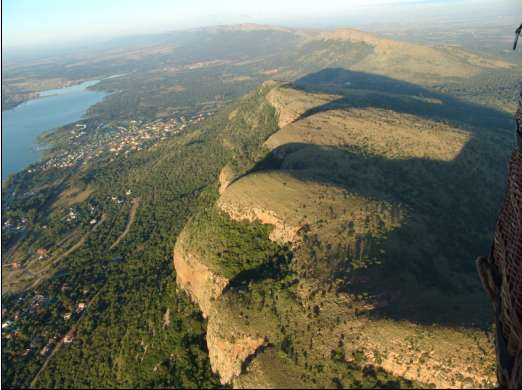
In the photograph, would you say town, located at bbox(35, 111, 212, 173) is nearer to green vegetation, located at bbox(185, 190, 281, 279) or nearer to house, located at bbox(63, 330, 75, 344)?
house, located at bbox(63, 330, 75, 344)

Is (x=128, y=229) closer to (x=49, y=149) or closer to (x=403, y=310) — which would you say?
(x=403, y=310)

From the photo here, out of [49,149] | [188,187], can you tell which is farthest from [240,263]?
[49,149]

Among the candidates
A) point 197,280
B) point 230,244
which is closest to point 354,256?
point 230,244

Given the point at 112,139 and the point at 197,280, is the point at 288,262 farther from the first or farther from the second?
the point at 112,139

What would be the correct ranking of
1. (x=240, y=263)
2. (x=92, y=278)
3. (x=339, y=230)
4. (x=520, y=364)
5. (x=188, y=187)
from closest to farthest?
1. (x=520, y=364)
2. (x=339, y=230)
3. (x=240, y=263)
4. (x=92, y=278)
5. (x=188, y=187)

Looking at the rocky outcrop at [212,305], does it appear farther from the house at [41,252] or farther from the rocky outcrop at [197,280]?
the house at [41,252]

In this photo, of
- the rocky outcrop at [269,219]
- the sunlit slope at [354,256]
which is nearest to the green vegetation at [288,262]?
the sunlit slope at [354,256]

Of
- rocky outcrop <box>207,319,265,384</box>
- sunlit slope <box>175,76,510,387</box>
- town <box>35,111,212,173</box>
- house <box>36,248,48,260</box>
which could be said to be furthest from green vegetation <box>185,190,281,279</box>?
town <box>35,111,212,173</box>
